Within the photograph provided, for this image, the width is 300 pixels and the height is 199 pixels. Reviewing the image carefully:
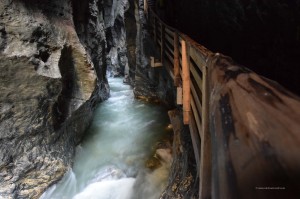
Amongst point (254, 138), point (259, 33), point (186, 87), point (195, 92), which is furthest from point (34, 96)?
point (259, 33)

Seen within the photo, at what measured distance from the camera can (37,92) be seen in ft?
17.7

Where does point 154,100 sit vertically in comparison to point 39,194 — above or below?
above

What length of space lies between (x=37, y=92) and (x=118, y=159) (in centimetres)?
309

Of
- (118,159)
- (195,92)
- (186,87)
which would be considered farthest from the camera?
(118,159)

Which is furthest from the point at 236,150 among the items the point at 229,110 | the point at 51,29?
the point at 51,29

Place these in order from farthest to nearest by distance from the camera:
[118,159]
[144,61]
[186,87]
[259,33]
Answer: [144,61] → [118,159] → [259,33] → [186,87]

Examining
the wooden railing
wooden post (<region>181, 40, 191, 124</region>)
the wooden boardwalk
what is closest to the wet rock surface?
the wooden railing

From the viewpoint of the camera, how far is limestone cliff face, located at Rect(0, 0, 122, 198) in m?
5.09

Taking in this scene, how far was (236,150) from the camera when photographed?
3.18 ft

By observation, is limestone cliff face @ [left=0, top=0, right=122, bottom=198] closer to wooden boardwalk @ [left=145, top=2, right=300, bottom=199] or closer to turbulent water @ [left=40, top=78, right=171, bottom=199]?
turbulent water @ [left=40, top=78, right=171, bottom=199]

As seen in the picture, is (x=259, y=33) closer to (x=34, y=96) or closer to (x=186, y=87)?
(x=186, y=87)

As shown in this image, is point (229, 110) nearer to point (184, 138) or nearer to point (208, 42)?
point (184, 138)

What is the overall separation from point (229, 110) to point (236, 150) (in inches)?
9.3

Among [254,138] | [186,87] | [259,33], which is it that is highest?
[259,33]
